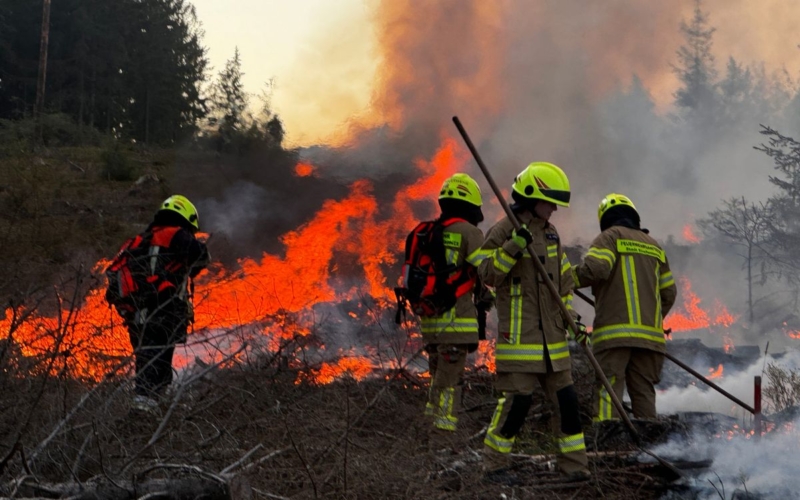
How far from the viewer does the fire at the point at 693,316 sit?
1601 cm

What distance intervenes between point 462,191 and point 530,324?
5.37 ft

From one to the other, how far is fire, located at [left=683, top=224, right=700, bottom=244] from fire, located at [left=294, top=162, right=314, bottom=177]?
10.3 meters

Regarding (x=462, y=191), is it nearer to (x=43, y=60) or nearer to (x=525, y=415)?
(x=525, y=415)

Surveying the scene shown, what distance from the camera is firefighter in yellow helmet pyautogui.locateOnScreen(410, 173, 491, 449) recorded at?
6.15 meters

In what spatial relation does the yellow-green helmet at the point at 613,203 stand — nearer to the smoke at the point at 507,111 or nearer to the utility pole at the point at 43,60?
the smoke at the point at 507,111

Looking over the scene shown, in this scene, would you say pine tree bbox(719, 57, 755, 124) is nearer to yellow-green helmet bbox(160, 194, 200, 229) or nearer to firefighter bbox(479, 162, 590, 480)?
yellow-green helmet bbox(160, 194, 200, 229)

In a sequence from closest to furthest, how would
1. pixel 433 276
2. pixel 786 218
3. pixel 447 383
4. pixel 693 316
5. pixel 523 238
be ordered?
1. pixel 523 238
2. pixel 447 383
3. pixel 433 276
4. pixel 693 316
5. pixel 786 218

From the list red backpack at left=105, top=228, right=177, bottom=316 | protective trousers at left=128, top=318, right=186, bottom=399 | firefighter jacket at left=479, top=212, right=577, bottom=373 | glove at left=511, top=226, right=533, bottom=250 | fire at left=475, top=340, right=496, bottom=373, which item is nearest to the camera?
glove at left=511, top=226, right=533, bottom=250

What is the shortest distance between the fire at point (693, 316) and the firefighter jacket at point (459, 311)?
9.88 meters

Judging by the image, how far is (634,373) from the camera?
641 cm

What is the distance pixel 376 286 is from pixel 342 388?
198 inches

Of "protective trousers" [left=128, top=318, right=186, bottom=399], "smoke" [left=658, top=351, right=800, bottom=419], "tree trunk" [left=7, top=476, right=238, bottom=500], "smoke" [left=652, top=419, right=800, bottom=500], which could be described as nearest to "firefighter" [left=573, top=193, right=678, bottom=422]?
"smoke" [left=652, top=419, right=800, bottom=500]

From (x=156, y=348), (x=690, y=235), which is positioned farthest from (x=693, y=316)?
(x=156, y=348)

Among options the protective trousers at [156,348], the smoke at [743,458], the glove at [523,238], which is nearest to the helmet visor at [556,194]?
the glove at [523,238]
